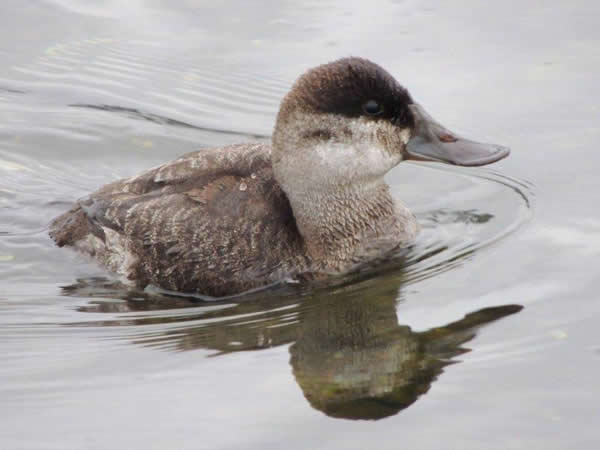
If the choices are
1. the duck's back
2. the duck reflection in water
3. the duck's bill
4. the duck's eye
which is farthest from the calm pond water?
the duck's eye

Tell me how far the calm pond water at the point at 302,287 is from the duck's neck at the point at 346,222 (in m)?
0.22

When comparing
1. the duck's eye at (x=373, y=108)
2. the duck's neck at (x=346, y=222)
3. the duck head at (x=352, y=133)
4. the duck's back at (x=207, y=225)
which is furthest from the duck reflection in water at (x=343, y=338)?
the duck's eye at (x=373, y=108)

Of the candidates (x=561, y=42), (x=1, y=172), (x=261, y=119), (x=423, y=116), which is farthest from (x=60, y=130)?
(x=561, y=42)

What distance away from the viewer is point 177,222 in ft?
21.3

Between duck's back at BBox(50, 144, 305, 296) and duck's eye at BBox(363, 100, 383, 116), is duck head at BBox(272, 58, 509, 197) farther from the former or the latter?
duck's back at BBox(50, 144, 305, 296)

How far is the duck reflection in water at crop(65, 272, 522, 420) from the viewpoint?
4.88 meters

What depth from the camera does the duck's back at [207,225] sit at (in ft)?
21.0

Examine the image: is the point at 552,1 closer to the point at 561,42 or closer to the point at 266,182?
the point at 561,42

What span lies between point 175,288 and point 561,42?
4.34m

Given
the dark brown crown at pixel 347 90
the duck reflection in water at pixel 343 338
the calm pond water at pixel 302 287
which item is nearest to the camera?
the calm pond water at pixel 302 287

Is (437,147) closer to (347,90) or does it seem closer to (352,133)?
(352,133)

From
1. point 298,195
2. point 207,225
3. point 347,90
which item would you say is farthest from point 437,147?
point 207,225

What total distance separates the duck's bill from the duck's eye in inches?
9.9

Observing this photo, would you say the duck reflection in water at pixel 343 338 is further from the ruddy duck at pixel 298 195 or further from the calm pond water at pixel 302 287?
the ruddy duck at pixel 298 195
